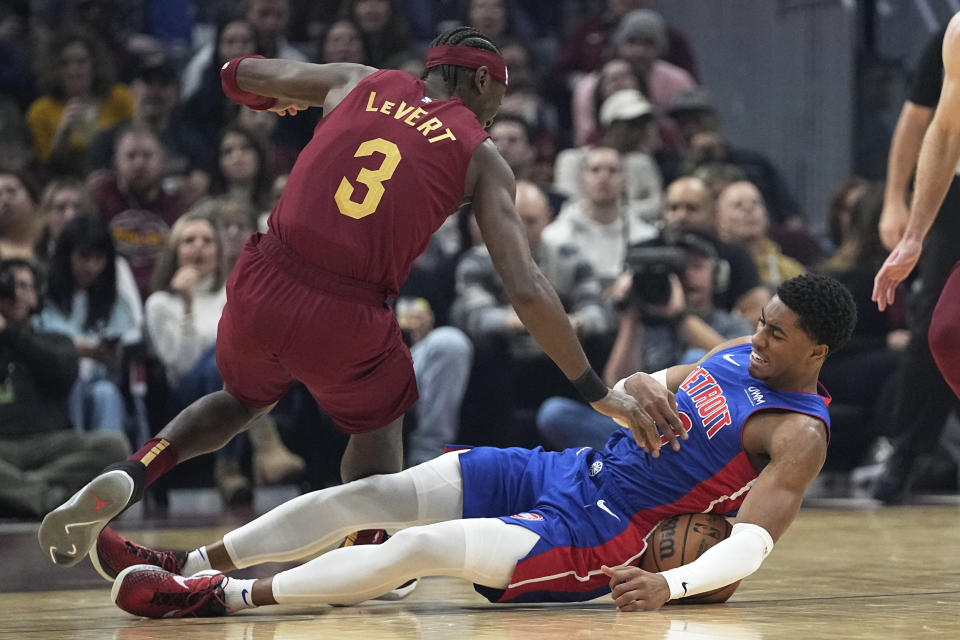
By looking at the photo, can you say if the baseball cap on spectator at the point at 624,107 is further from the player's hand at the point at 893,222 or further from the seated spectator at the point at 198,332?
the player's hand at the point at 893,222

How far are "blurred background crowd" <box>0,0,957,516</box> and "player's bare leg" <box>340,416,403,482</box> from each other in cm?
283

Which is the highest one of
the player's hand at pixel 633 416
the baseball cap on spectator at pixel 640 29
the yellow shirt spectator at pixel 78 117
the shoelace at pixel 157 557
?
the baseball cap on spectator at pixel 640 29

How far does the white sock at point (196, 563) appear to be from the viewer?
11.9 ft

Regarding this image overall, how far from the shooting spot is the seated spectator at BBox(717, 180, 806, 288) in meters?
7.88

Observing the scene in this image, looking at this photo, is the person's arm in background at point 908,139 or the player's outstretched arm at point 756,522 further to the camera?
the person's arm in background at point 908,139

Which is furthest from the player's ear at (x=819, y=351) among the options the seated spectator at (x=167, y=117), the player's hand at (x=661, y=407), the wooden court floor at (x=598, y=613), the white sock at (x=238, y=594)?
the seated spectator at (x=167, y=117)

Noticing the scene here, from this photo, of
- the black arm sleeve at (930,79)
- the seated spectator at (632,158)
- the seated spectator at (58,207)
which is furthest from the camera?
the seated spectator at (632,158)

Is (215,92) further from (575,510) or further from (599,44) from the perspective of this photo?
(575,510)

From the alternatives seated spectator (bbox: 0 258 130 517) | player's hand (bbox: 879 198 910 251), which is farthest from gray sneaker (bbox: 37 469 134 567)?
player's hand (bbox: 879 198 910 251)

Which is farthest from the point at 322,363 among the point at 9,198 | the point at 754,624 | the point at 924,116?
the point at 9,198

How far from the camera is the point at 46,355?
20.7ft

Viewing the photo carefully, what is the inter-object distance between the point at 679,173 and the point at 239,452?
338 cm

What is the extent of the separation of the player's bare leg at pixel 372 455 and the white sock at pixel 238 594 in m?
0.46

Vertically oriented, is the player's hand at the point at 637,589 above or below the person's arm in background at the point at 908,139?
below
